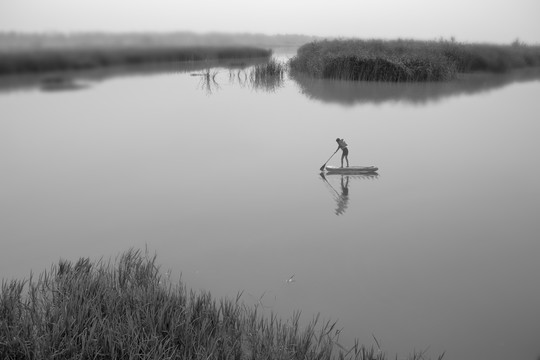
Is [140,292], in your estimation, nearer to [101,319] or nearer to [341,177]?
[101,319]

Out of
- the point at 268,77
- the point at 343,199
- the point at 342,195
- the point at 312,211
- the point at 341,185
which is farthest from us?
the point at 268,77

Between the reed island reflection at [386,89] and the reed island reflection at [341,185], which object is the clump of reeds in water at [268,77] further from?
the reed island reflection at [341,185]

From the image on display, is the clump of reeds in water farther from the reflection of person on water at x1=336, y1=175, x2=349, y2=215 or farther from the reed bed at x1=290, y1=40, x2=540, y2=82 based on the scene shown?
the reflection of person on water at x1=336, y1=175, x2=349, y2=215

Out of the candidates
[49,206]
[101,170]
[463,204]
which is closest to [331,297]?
[463,204]

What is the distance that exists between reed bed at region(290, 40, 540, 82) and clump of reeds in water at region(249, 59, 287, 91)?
0.97 metres

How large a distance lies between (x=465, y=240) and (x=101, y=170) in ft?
13.7

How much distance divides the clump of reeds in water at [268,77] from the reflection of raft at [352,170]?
26.9 feet

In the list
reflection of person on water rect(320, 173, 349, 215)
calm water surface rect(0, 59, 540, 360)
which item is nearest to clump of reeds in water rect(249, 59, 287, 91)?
calm water surface rect(0, 59, 540, 360)

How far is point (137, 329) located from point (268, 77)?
13.1 meters

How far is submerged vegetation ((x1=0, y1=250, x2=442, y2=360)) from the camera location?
2.30 meters

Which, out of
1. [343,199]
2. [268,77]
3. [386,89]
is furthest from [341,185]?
[268,77]

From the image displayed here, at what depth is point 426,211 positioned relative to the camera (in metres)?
4.77

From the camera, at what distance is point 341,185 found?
5.48 metres

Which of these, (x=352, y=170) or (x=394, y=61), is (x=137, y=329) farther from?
(x=394, y=61)
